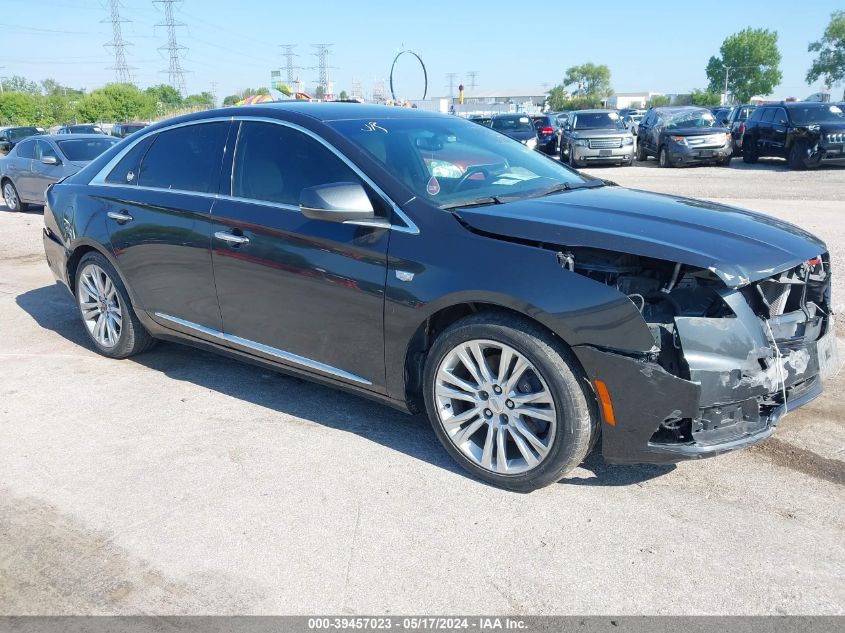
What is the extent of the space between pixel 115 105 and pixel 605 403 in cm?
7241

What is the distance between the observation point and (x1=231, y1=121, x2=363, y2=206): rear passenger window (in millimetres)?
4000

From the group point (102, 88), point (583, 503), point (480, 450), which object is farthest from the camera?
point (102, 88)

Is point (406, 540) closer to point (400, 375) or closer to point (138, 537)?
point (400, 375)

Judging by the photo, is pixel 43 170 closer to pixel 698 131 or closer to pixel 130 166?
pixel 130 166

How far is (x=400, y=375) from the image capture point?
375 centimetres

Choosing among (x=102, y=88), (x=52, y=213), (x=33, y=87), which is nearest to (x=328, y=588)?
(x=52, y=213)

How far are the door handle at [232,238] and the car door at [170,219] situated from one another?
5.0 inches

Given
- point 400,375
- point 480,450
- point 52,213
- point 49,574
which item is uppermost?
point 52,213

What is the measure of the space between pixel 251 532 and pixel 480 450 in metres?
1.12

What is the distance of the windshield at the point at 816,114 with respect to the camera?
18.2 m

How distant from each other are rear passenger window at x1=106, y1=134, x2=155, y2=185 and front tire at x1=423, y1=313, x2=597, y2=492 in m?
2.75

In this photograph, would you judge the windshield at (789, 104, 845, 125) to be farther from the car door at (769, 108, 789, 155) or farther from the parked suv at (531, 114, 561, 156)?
the parked suv at (531, 114, 561, 156)

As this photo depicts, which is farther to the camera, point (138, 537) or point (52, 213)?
point (52, 213)

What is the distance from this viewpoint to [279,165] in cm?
420
